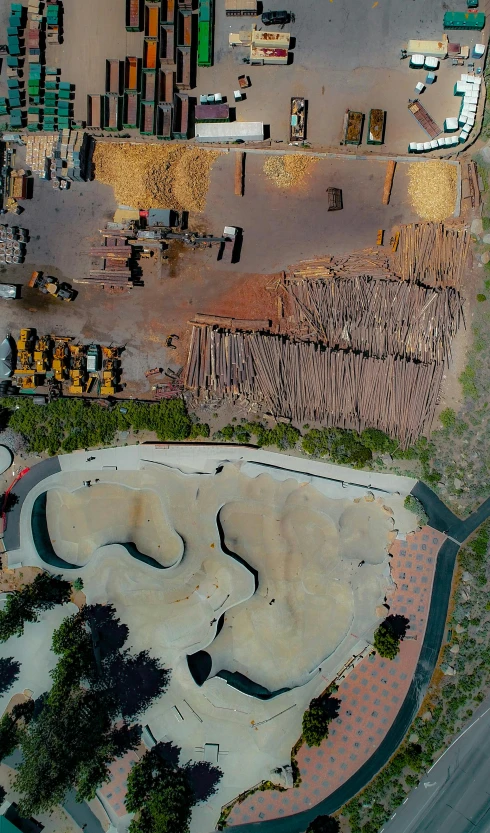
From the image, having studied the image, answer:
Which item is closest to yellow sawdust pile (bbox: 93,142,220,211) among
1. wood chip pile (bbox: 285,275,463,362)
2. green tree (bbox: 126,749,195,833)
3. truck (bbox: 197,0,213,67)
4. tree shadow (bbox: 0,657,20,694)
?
truck (bbox: 197,0,213,67)

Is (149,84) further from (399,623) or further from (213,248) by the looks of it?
(399,623)

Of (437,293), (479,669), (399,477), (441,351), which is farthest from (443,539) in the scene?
(437,293)

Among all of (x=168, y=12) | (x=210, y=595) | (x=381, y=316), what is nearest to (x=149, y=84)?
(x=168, y=12)

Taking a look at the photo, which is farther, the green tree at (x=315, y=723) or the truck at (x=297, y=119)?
the truck at (x=297, y=119)

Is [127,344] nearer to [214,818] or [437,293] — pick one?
[437,293]

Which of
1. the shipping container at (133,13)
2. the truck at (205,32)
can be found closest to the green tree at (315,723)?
the truck at (205,32)

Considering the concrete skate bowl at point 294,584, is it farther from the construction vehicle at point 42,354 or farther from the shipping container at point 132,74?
the shipping container at point 132,74
